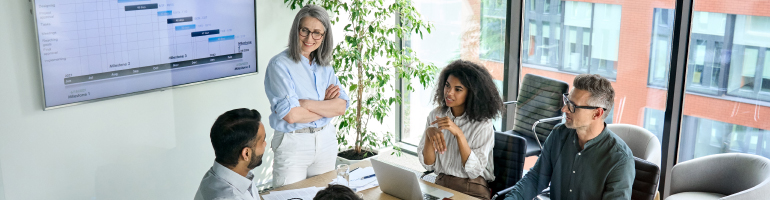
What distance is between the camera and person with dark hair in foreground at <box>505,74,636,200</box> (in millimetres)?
2496

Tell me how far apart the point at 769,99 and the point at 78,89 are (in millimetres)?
4136

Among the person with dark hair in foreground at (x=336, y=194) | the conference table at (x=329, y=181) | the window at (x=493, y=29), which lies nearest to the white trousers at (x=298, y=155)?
the conference table at (x=329, y=181)

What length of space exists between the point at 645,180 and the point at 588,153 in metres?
0.26

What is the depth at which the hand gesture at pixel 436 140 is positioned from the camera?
9.75 ft

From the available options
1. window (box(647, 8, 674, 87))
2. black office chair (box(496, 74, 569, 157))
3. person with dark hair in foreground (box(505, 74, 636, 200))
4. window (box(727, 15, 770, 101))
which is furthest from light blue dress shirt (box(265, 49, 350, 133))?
window (box(727, 15, 770, 101))

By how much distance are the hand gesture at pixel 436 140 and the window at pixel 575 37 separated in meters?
1.84

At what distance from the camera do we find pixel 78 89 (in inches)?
128

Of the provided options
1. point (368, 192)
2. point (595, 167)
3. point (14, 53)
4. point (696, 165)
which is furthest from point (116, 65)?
point (696, 165)

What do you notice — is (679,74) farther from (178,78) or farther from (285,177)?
(178,78)

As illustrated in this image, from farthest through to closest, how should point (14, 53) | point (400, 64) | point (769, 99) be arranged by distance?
1. point (400, 64)
2. point (769, 99)
3. point (14, 53)

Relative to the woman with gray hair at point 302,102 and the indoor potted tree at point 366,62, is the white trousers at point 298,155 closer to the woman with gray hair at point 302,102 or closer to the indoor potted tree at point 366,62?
the woman with gray hair at point 302,102

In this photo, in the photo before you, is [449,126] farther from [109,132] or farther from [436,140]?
[109,132]

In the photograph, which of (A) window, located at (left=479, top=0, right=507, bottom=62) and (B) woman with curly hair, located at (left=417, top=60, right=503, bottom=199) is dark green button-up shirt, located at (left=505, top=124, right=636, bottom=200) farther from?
(A) window, located at (left=479, top=0, right=507, bottom=62)

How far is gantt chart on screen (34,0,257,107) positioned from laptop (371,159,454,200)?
1.79 m
